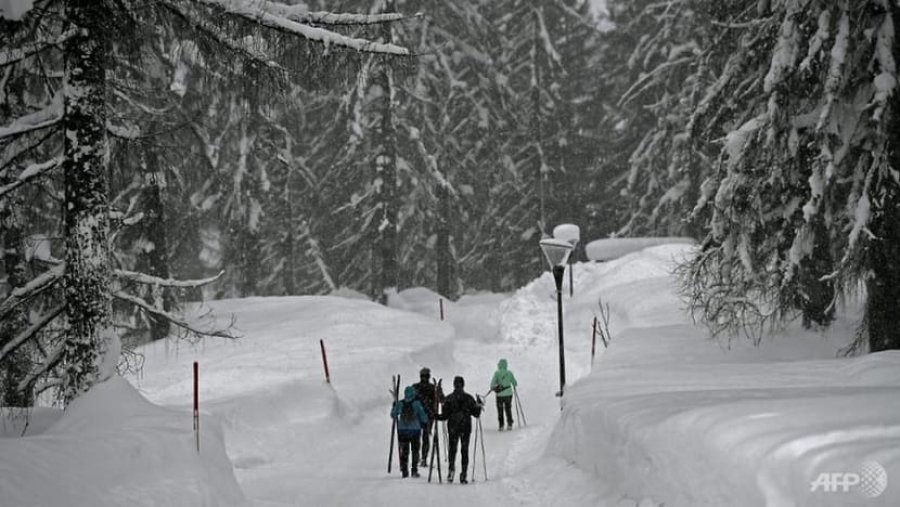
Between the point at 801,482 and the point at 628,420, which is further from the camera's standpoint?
the point at 628,420

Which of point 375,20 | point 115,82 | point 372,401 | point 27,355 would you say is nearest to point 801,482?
point 375,20

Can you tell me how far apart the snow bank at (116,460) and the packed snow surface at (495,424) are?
0.07ft

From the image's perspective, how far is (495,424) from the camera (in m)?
16.0

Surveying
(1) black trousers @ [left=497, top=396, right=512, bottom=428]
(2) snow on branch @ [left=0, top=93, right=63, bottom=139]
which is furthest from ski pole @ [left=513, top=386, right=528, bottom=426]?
(2) snow on branch @ [left=0, top=93, right=63, bottom=139]

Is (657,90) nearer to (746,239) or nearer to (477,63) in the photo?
(477,63)

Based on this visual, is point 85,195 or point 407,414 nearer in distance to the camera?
point 85,195

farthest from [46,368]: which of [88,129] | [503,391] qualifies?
[503,391]

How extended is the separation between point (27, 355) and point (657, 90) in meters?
28.0

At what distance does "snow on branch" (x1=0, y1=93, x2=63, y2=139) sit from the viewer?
727 cm

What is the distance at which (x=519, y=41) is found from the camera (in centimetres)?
3450

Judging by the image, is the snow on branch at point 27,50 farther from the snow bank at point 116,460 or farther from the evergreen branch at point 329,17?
the snow bank at point 116,460

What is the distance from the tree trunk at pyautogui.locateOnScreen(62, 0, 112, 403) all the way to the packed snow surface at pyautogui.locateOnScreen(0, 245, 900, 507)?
1.57 ft

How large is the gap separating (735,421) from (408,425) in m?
6.32

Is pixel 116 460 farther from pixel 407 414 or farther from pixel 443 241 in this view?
pixel 443 241
